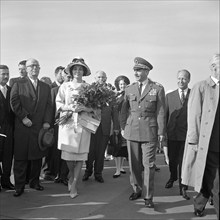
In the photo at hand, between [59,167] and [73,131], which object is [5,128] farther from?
[59,167]

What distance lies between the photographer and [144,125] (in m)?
4.77

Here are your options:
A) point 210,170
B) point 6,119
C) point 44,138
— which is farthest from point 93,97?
point 210,170

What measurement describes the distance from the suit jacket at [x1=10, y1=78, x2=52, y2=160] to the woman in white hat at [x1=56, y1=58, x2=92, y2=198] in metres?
0.36

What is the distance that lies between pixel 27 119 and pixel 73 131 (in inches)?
29.6

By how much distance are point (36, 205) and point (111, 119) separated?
2444mm

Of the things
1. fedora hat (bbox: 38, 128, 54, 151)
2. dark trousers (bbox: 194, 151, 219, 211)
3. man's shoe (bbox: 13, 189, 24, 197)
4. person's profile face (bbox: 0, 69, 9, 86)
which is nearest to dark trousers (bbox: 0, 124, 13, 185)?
man's shoe (bbox: 13, 189, 24, 197)

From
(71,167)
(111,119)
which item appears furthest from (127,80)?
(71,167)

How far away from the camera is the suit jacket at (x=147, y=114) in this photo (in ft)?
15.6

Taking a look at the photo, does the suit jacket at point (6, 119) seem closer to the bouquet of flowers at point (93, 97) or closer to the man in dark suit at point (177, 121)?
the bouquet of flowers at point (93, 97)

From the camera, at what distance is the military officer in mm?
4672

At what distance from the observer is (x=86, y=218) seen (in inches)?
162

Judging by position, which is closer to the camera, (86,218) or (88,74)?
(86,218)

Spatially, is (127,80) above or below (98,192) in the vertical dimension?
above

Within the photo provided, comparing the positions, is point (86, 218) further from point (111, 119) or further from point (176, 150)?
point (111, 119)
